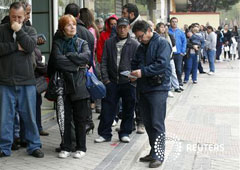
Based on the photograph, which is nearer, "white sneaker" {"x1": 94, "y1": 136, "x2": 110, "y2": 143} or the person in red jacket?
"white sneaker" {"x1": 94, "y1": 136, "x2": 110, "y2": 143}

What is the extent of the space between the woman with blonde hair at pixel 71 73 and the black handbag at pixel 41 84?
417 millimetres

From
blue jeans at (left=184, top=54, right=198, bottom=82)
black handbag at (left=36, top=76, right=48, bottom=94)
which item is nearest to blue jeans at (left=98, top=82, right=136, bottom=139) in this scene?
black handbag at (left=36, top=76, right=48, bottom=94)

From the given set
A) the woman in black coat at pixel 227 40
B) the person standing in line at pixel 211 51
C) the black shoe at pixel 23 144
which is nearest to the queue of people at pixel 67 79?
the black shoe at pixel 23 144

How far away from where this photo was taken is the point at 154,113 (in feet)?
20.0

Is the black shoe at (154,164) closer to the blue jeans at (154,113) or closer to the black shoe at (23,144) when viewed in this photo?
the blue jeans at (154,113)

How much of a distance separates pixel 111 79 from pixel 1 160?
2.04 m

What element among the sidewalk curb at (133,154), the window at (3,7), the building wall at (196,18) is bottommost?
the sidewalk curb at (133,154)

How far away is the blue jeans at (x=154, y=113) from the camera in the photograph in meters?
6.09

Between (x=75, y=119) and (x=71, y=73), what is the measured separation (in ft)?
2.08

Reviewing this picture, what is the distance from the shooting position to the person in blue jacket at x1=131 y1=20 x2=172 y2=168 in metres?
6.00

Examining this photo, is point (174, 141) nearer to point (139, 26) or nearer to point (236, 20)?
point (139, 26)

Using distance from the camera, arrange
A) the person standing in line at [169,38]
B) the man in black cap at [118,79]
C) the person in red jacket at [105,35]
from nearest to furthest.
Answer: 1. the man in black cap at [118,79]
2. the person in red jacket at [105,35]
3. the person standing in line at [169,38]

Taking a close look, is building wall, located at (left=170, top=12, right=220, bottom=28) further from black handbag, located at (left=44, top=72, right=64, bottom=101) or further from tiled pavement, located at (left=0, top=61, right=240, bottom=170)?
black handbag, located at (left=44, top=72, right=64, bottom=101)

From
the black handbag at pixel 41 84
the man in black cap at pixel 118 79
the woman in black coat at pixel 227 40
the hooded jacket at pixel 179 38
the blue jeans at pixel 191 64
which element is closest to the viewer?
the black handbag at pixel 41 84
